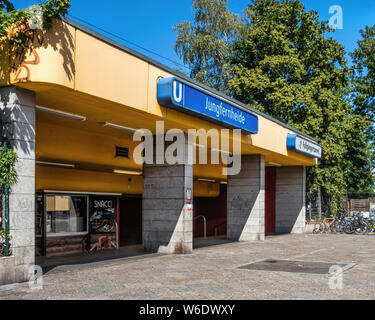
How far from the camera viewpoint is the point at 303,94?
91.1ft

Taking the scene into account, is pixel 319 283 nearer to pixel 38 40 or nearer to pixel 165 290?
pixel 165 290

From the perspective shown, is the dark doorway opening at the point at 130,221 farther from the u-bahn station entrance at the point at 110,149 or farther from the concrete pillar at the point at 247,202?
the concrete pillar at the point at 247,202

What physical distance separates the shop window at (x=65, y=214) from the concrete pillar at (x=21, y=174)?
440cm

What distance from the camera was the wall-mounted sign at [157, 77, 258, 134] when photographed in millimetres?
11297

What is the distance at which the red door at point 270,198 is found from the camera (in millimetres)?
24734

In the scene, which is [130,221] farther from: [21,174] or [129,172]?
[21,174]

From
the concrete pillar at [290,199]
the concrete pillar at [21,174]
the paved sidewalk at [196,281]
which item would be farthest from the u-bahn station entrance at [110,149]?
the concrete pillar at [290,199]

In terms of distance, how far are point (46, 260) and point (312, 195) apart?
19.6 metres

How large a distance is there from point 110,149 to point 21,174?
19.8 feet

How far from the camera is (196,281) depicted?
9023 millimetres

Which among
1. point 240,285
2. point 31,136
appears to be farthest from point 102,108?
point 240,285

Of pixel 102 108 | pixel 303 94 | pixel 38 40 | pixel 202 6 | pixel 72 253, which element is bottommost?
pixel 72 253

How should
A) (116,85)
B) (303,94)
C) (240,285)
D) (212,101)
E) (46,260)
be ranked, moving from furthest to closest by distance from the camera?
1. (303,94)
2. (212,101)
3. (46,260)
4. (116,85)
5. (240,285)

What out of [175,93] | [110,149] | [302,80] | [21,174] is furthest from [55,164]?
[302,80]
